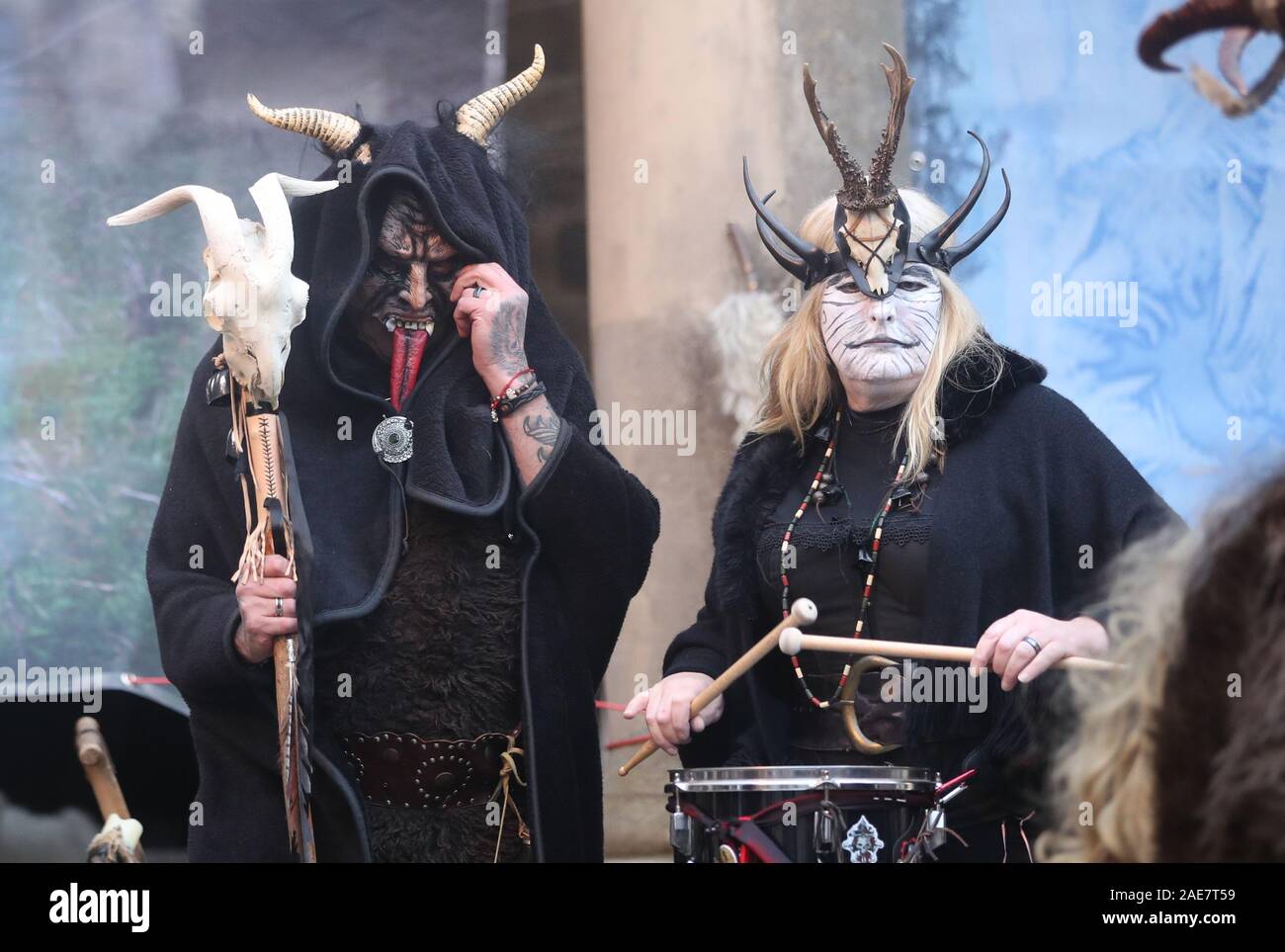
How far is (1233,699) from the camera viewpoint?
199 centimetres

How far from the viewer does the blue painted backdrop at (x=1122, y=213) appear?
475 cm

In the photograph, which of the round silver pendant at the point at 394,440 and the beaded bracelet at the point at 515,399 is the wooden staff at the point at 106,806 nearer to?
the round silver pendant at the point at 394,440

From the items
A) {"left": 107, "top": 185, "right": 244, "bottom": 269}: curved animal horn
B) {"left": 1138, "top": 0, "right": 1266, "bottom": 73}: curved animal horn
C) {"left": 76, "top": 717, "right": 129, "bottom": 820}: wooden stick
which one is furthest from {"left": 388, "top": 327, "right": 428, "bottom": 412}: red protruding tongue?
{"left": 1138, "top": 0, "right": 1266, "bottom": 73}: curved animal horn

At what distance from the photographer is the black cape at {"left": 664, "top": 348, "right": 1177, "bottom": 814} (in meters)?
3.82

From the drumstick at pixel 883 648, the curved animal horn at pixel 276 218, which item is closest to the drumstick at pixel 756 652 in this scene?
the drumstick at pixel 883 648

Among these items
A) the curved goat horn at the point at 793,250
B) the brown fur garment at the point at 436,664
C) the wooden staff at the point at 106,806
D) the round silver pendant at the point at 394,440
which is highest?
the curved goat horn at the point at 793,250

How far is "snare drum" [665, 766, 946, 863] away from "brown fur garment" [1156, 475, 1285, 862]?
→ 1.59 meters

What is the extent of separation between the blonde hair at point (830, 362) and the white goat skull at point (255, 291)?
1.09 m

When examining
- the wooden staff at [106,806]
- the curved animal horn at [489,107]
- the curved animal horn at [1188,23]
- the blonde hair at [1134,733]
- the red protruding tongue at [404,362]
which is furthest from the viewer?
the wooden staff at [106,806]

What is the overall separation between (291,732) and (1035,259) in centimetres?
235

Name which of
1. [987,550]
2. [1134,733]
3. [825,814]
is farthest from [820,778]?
[1134,733]

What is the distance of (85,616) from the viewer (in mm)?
5121
